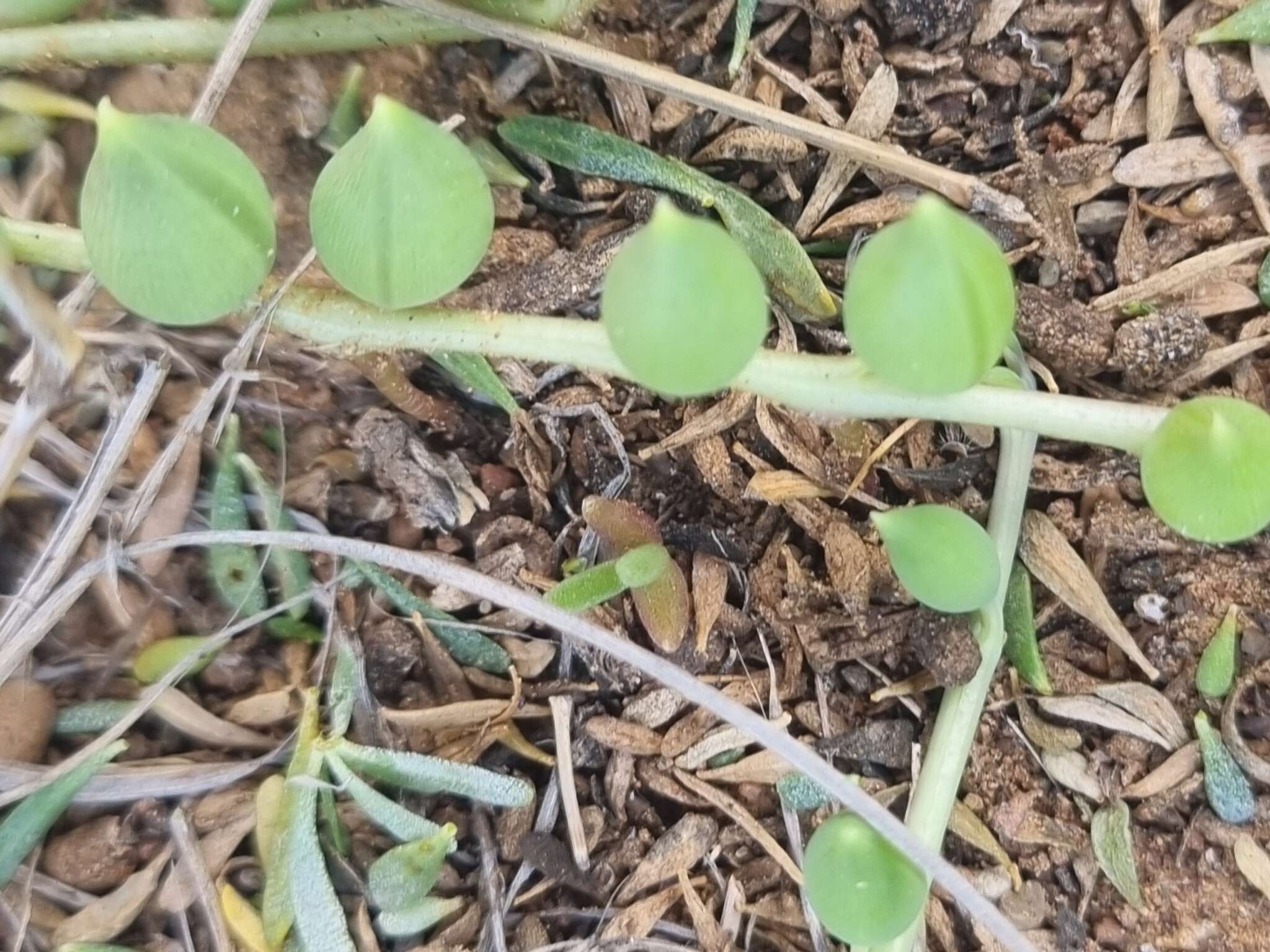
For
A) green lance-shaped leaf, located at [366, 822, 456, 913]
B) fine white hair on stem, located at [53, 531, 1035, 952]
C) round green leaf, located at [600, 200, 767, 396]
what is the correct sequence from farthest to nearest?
green lance-shaped leaf, located at [366, 822, 456, 913] < fine white hair on stem, located at [53, 531, 1035, 952] < round green leaf, located at [600, 200, 767, 396]

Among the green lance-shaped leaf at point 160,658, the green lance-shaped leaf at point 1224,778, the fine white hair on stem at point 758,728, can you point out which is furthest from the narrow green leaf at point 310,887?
the green lance-shaped leaf at point 1224,778

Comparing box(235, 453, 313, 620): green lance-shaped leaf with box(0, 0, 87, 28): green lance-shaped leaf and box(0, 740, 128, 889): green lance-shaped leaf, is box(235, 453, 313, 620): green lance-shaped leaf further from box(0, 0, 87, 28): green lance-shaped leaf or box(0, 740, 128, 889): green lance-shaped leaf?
box(0, 0, 87, 28): green lance-shaped leaf

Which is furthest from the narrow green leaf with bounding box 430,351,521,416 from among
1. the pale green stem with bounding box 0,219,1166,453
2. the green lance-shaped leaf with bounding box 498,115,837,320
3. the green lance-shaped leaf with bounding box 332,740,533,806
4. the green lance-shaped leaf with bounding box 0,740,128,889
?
the green lance-shaped leaf with bounding box 0,740,128,889

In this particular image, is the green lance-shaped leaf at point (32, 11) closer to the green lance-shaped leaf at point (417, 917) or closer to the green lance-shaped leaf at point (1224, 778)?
the green lance-shaped leaf at point (417, 917)

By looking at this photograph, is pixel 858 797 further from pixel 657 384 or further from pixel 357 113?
pixel 357 113

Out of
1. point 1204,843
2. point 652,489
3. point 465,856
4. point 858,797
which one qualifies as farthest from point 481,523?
point 1204,843

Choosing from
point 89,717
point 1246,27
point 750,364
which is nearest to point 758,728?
point 750,364
